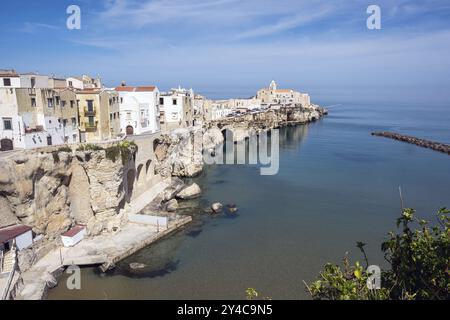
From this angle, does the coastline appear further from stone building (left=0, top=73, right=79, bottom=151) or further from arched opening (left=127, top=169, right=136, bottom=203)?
stone building (left=0, top=73, right=79, bottom=151)

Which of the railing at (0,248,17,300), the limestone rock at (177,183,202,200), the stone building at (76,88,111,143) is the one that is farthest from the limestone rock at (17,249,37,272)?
the limestone rock at (177,183,202,200)

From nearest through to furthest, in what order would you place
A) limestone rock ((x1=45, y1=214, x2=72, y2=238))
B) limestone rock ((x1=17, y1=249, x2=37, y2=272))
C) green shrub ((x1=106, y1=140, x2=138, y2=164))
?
limestone rock ((x1=17, y1=249, x2=37, y2=272))
limestone rock ((x1=45, y1=214, x2=72, y2=238))
green shrub ((x1=106, y1=140, x2=138, y2=164))

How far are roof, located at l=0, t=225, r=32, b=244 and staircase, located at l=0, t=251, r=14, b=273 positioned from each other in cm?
79

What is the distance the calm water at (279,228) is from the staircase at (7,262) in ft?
8.51

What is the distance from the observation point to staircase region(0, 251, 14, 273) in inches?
721

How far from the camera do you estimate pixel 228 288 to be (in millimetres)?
19297

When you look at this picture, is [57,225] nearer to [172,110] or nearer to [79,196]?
[79,196]

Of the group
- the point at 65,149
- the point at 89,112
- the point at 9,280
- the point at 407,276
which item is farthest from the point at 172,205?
the point at 407,276

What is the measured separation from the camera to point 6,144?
2450 cm

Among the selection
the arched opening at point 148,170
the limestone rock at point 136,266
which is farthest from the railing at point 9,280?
the arched opening at point 148,170

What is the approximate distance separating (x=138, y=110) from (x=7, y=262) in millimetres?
23493
